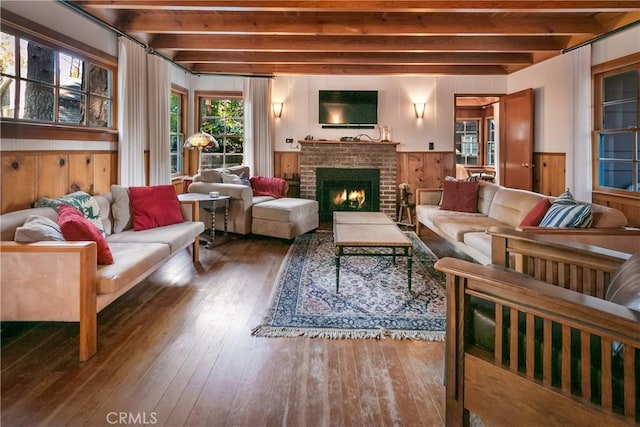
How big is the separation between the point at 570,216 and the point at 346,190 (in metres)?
4.15

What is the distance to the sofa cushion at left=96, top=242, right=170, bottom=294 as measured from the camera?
232 cm

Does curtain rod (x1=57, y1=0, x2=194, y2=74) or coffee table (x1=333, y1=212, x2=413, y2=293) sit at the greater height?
curtain rod (x1=57, y1=0, x2=194, y2=74)

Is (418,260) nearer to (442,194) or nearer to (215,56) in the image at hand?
→ (442,194)

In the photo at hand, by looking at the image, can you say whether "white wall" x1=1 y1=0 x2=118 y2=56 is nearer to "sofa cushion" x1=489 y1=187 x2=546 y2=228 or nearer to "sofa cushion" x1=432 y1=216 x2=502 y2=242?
"sofa cushion" x1=432 y1=216 x2=502 y2=242

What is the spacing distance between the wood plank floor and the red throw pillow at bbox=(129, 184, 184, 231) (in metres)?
0.99

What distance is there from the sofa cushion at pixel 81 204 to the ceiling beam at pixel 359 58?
3270mm

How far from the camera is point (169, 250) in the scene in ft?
10.5

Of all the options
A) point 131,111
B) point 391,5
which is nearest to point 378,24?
point 391,5

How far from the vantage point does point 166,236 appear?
3355mm

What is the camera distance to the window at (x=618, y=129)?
4.31 m

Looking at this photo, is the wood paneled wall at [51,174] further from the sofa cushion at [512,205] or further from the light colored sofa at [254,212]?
the sofa cushion at [512,205]

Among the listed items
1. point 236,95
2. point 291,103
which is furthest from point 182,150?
point 291,103

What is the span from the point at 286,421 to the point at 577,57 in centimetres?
526

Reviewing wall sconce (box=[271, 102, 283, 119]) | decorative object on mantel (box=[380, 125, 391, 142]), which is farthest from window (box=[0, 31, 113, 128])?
decorative object on mantel (box=[380, 125, 391, 142])
